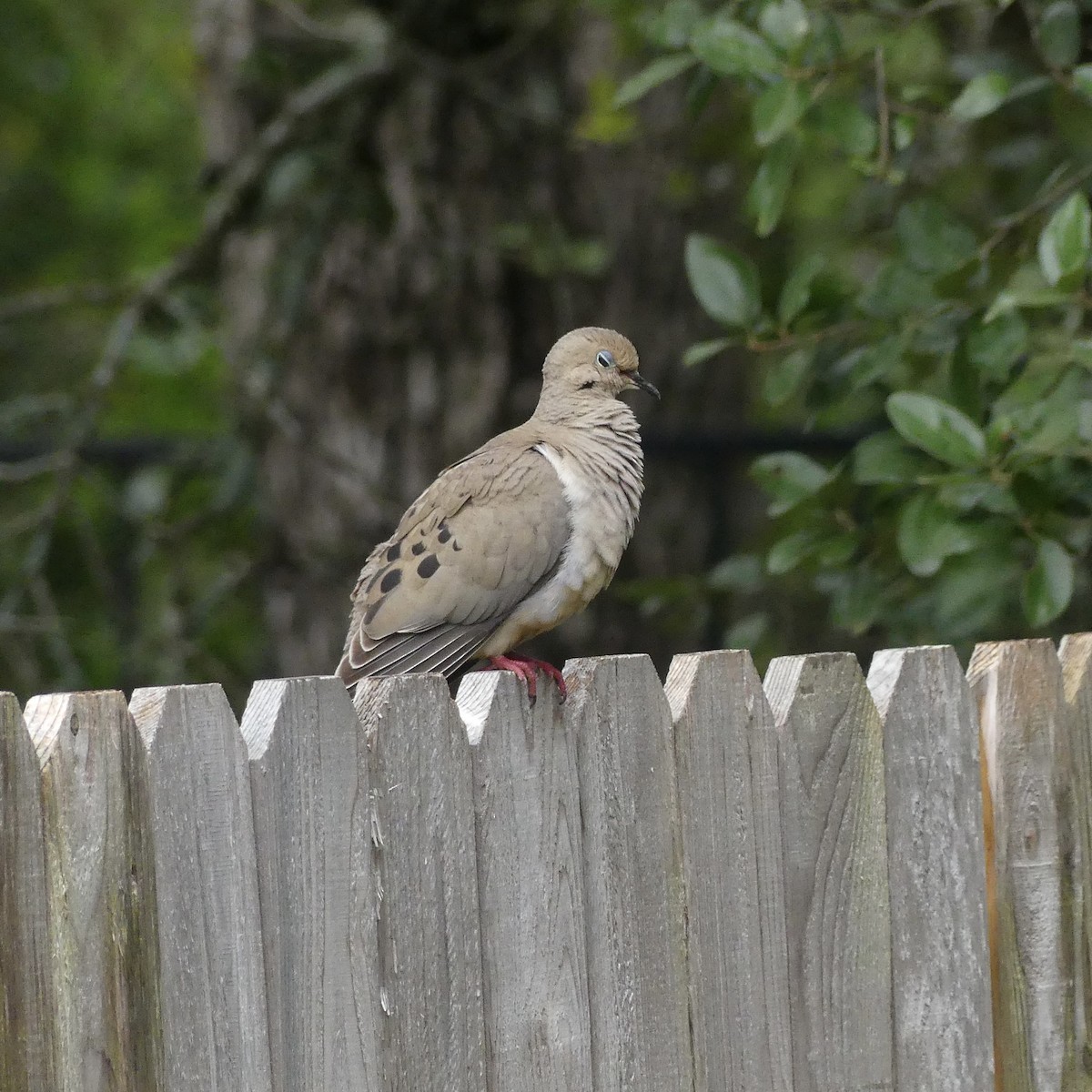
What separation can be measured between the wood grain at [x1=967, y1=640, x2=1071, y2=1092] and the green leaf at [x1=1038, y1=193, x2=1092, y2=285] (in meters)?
0.76

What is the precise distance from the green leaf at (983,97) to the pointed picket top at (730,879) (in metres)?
1.46

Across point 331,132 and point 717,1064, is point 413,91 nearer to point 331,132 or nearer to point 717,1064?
point 331,132

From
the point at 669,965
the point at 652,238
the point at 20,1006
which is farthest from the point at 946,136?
the point at 20,1006

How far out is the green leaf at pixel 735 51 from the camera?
3.18m

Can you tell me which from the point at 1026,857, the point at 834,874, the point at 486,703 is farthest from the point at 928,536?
the point at 486,703

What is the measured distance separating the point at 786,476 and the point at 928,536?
409 millimetres

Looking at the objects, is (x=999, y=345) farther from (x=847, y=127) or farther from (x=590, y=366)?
(x=590, y=366)

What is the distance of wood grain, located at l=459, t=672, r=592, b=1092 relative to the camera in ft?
7.04

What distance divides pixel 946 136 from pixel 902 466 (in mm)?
2150

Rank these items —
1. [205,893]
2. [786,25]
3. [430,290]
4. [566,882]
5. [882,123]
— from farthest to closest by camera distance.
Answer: [430,290]
[882,123]
[786,25]
[566,882]
[205,893]

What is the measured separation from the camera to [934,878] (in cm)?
245

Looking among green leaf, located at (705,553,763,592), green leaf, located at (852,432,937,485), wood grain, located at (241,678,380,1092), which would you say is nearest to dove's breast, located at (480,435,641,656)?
green leaf, located at (852,432,937,485)

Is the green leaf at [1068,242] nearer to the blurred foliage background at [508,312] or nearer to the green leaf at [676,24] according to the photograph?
the blurred foliage background at [508,312]

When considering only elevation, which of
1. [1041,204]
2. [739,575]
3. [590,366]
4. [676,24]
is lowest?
[739,575]
